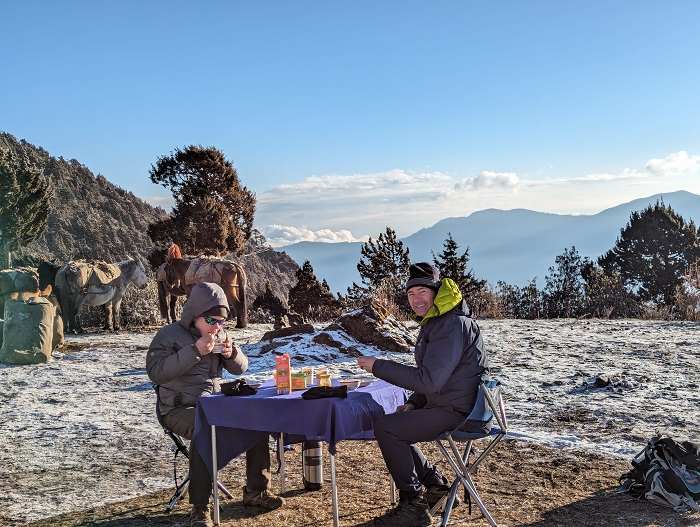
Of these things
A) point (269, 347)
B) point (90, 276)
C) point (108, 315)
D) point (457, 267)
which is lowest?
point (269, 347)

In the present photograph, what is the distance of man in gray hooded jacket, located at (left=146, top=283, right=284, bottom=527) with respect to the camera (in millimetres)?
4969

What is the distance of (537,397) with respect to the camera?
875 cm

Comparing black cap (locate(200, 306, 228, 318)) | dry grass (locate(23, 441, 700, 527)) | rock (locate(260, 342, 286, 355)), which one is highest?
black cap (locate(200, 306, 228, 318))

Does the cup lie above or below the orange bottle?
above

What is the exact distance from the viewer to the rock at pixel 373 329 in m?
12.0

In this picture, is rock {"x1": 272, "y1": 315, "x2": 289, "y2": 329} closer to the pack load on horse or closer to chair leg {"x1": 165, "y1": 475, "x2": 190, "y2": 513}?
the pack load on horse

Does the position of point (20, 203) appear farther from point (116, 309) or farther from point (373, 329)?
point (373, 329)

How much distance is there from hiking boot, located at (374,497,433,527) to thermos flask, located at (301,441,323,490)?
3.28 ft

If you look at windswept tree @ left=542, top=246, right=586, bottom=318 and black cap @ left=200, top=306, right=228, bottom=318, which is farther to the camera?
windswept tree @ left=542, top=246, right=586, bottom=318

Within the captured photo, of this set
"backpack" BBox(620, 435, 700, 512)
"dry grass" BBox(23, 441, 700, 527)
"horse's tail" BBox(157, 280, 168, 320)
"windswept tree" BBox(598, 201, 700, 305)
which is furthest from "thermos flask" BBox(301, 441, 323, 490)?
"windswept tree" BBox(598, 201, 700, 305)

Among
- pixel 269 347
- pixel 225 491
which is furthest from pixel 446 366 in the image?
pixel 269 347

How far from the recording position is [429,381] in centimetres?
461

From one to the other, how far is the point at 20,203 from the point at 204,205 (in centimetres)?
1570

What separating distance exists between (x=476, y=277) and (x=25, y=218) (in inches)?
963
